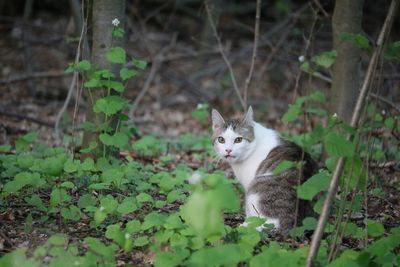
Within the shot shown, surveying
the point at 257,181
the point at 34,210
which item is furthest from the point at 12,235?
the point at 257,181

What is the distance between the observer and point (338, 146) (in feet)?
10.0

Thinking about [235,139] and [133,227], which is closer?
[133,227]

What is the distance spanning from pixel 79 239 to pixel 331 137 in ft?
6.27

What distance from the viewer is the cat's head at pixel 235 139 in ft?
16.8

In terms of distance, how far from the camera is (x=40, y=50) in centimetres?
1141

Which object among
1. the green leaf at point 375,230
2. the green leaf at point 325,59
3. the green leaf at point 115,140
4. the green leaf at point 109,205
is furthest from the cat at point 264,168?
the green leaf at point 109,205

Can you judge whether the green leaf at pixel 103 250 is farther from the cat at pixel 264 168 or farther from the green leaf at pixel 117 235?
the cat at pixel 264 168

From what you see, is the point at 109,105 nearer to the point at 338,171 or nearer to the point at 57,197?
the point at 57,197

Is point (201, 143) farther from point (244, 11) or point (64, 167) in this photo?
point (244, 11)

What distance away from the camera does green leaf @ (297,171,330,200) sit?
3.15 meters

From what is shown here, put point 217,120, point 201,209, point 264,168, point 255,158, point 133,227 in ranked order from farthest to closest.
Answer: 1. point 217,120
2. point 255,158
3. point 264,168
4. point 133,227
5. point 201,209

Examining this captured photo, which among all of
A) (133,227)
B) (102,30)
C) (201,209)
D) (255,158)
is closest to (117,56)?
(102,30)

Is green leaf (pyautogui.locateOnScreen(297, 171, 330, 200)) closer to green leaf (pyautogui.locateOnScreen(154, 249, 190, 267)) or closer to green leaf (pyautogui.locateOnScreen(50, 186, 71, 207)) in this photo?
green leaf (pyautogui.locateOnScreen(154, 249, 190, 267))

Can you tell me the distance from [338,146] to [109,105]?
2.34 meters
